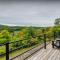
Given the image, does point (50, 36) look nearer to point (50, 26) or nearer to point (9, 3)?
point (50, 26)

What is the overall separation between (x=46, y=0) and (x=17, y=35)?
2592 mm

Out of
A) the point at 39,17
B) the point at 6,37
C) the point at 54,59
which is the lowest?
the point at 54,59

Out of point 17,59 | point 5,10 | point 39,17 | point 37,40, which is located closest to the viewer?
point 17,59

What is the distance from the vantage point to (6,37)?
244 inches

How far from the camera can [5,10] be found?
614 cm

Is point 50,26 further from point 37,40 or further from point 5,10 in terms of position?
point 5,10

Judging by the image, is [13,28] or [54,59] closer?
[54,59]

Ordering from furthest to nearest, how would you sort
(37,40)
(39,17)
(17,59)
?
(39,17), (37,40), (17,59)

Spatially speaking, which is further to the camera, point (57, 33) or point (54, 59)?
point (57, 33)

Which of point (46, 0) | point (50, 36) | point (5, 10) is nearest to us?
point (46, 0)

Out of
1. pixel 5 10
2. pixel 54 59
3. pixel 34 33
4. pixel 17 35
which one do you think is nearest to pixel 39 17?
pixel 34 33

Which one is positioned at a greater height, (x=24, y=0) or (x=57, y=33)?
(x=24, y=0)

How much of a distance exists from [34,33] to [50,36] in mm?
1400

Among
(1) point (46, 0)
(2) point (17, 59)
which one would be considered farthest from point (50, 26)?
(2) point (17, 59)
